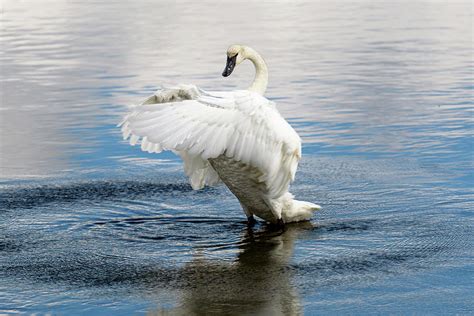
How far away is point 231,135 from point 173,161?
4307 millimetres

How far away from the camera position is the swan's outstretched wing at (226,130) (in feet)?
30.8

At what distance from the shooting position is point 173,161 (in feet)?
45.4

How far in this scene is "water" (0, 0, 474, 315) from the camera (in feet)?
28.0

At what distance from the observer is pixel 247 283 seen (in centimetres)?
877

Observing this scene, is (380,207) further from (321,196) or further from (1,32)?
(1,32)

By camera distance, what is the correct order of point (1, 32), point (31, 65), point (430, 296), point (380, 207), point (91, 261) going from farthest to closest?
point (1, 32) < point (31, 65) < point (380, 207) < point (91, 261) < point (430, 296)

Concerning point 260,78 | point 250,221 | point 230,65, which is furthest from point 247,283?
point 230,65

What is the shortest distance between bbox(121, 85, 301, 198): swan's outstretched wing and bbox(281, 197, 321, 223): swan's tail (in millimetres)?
470

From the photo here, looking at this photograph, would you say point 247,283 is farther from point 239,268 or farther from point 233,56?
point 233,56

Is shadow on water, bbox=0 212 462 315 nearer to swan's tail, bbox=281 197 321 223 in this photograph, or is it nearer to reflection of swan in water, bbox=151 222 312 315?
reflection of swan in water, bbox=151 222 312 315

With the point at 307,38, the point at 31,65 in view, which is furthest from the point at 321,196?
the point at 307,38

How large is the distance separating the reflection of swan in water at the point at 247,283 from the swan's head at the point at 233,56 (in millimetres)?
2058

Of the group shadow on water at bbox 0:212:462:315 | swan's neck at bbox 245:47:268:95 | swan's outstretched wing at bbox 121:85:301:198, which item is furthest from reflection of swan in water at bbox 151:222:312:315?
swan's neck at bbox 245:47:268:95

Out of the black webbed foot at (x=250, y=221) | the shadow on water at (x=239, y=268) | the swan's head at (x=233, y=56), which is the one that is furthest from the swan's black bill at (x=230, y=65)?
the shadow on water at (x=239, y=268)
